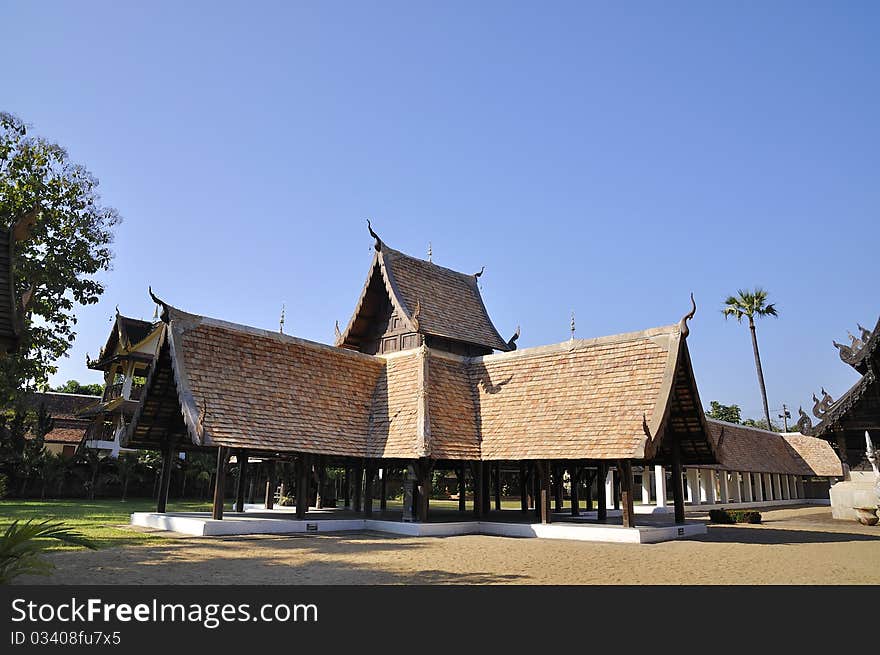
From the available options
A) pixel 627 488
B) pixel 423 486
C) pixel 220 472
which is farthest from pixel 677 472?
pixel 220 472

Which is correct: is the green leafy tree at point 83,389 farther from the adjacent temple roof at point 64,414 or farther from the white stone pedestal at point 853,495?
the white stone pedestal at point 853,495

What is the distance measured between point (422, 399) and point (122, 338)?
30.3m

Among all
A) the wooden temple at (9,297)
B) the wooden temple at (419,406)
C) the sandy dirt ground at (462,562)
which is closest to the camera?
the sandy dirt ground at (462,562)

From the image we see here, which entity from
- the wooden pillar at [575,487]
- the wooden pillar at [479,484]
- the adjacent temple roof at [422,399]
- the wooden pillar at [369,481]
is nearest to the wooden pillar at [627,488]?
the adjacent temple roof at [422,399]

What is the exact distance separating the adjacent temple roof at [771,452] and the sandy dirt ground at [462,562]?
63.8ft

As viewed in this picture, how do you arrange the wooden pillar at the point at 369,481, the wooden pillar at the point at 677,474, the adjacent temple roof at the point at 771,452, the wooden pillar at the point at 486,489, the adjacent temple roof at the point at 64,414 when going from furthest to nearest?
the adjacent temple roof at the point at 64,414, the adjacent temple roof at the point at 771,452, the wooden pillar at the point at 486,489, the wooden pillar at the point at 369,481, the wooden pillar at the point at 677,474

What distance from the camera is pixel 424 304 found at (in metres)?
24.3

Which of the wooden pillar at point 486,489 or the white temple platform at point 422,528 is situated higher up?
the wooden pillar at point 486,489

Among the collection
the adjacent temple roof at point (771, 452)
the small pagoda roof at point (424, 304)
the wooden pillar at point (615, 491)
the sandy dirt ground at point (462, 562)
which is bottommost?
the sandy dirt ground at point (462, 562)

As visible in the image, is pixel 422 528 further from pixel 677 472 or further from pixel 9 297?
pixel 9 297

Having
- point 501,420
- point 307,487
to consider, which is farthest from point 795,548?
point 307,487

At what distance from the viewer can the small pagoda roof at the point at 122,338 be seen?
41.6 meters

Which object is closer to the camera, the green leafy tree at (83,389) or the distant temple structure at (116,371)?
the distant temple structure at (116,371)
